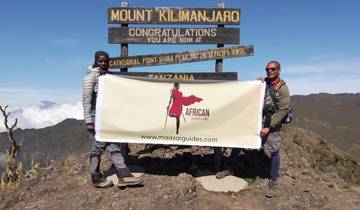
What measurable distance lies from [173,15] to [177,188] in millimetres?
4787

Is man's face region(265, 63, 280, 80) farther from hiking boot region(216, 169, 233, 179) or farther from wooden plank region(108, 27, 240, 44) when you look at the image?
hiking boot region(216, 169, 233, 179)

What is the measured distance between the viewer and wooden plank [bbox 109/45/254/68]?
13.1 m

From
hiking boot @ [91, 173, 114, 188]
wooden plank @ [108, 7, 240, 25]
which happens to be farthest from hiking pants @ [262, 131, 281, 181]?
hiking boot @ [91, 173, 114, 188]

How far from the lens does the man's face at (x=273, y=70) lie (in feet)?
36.1

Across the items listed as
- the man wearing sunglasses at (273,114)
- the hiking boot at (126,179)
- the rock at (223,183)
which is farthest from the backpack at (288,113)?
the hiking boot at (126,179)

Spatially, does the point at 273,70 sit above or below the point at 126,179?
above

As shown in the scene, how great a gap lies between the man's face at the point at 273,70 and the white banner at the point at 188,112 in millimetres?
743

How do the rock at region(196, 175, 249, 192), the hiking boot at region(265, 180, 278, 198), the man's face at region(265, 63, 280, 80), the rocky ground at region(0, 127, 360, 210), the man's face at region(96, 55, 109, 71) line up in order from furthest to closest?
the rock at region(196, 175, 249, 192)
the hiking boot at region(265, 180, 278, 198)
the man's face at region(96, 55, 109, 71)
the man's face at region(265, 63, 280, 80)
the rocky ground at region(0, 127, 360, 210)

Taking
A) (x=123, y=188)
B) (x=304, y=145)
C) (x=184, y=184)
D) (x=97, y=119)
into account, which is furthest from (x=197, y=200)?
(x=304, y=145)

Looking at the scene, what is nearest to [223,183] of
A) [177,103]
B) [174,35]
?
[177,103]

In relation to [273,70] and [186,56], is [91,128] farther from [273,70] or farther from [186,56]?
[273,70]

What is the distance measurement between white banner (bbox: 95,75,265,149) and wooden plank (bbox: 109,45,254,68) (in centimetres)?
138

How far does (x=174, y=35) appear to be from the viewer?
13.2m

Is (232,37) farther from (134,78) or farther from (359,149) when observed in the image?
(359,149)
